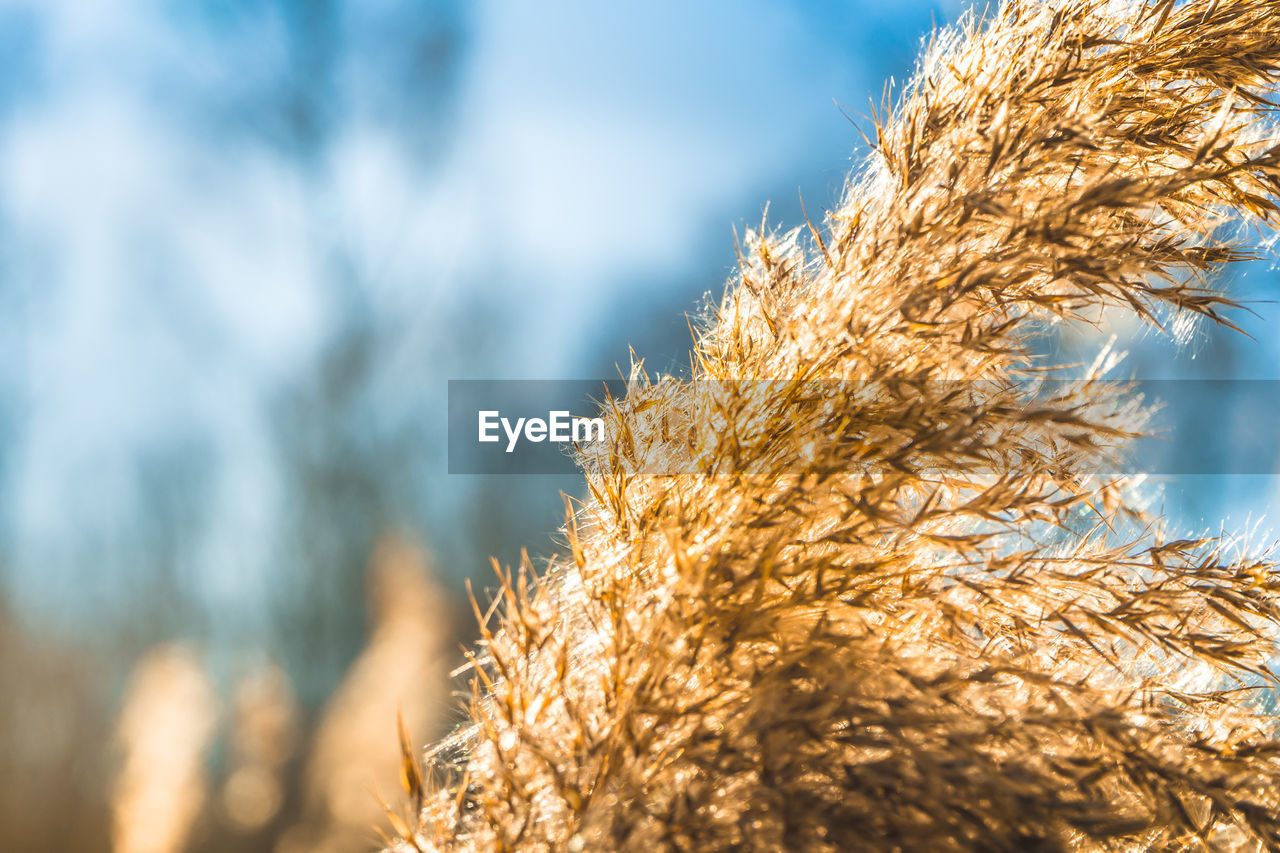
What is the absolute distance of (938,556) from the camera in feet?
3.38

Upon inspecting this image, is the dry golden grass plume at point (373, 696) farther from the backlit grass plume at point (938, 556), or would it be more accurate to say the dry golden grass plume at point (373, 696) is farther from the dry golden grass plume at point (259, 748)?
the backlit grass plume at point (938, 556)

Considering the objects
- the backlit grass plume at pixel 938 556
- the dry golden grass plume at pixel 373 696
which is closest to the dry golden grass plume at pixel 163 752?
the dry golden grass plume at pixel 373 696

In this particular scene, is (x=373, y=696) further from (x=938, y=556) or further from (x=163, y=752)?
(x=938, y=556)

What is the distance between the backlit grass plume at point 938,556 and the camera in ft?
2.65

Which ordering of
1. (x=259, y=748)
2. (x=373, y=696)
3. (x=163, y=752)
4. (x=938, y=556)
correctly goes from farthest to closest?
(x=373, y=696) → (x=259, y=748) → (x=163, y=752) → (x=938, y=556)

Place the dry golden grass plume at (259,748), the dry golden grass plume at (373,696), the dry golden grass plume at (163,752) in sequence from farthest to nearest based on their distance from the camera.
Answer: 1. the dry golden grass plume at (259,748)
2. the dry golden grass plume at (373,696)
3. the dry golden grass plume at (163,752)

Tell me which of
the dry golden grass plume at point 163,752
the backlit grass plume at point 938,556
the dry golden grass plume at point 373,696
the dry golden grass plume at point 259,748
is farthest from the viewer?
the dry golden grass plume at point 259,748

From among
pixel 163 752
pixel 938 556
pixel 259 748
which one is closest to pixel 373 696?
pixel 259 748

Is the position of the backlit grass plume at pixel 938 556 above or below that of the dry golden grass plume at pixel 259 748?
above

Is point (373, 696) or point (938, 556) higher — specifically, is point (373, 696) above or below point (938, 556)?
below

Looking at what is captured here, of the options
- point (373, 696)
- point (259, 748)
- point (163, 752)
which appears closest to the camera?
point (163, 752)

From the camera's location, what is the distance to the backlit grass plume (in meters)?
0.81

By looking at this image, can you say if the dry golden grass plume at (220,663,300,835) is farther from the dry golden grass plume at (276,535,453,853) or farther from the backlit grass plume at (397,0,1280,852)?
the backlit grass plume at (397,0,1280,852)

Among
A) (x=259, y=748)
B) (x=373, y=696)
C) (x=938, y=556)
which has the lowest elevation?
(x=259, y=748)
